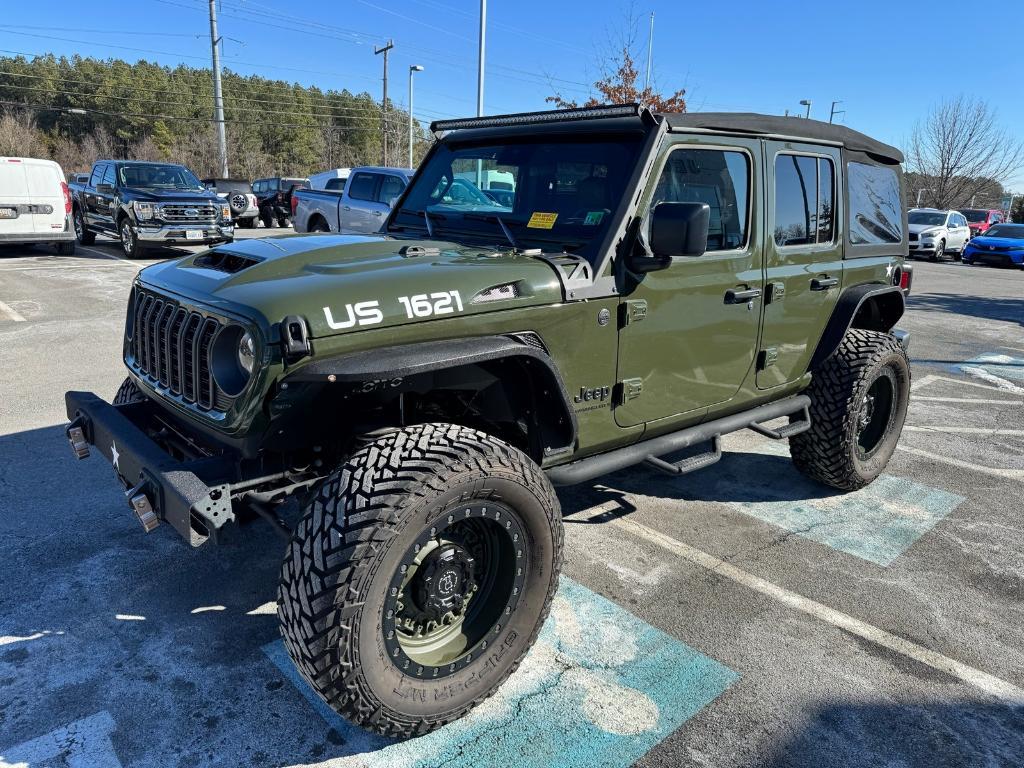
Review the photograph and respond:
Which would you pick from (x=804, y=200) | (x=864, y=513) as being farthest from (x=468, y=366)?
(x=864, y=513)

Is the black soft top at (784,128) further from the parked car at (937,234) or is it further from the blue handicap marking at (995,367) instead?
the parked car at (937,234)

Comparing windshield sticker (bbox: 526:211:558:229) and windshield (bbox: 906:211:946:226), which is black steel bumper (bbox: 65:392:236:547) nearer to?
windshield sticker (bbox: 526:211:558:229)

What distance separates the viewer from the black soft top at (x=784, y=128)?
3215mm

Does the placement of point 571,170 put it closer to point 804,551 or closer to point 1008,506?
point 804,551

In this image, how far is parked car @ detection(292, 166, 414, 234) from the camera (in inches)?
481

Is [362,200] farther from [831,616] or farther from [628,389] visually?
[831,616]

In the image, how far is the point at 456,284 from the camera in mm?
2578

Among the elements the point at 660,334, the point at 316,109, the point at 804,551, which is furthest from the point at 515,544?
the point at 316,109

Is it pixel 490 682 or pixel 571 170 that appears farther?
pixel 571 170

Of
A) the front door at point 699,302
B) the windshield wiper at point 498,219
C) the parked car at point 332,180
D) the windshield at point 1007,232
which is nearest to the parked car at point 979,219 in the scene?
the windshield at point 1007,232

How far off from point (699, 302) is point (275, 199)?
23.2 metres

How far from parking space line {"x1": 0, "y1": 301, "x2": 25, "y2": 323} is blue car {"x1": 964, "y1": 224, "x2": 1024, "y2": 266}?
2409 cm

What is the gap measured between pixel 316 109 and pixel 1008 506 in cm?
7677

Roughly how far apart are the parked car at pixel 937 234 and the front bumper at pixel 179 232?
19844 millimetres
